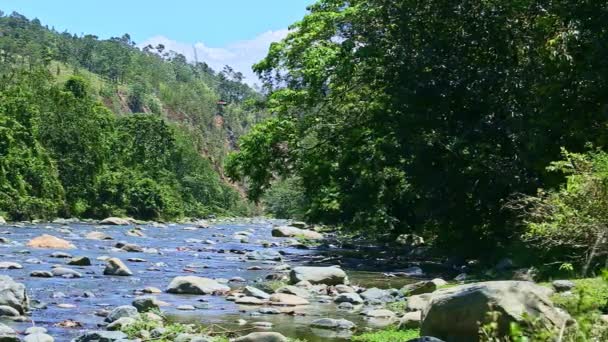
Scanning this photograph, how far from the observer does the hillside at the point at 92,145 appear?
182 ft

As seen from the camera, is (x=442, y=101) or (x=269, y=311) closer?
(x=269, y=311)

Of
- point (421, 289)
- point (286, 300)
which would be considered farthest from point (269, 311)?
point (421, 289)

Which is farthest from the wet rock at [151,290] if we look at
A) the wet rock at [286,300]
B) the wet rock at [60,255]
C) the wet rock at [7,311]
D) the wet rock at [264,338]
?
the wet rock at [60,255]

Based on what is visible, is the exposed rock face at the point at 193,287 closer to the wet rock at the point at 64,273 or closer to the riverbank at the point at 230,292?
the riverbank at the point at 230,292

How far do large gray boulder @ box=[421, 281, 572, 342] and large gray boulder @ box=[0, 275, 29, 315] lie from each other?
576 cm

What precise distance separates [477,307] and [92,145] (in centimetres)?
6093

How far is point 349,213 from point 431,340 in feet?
80.5

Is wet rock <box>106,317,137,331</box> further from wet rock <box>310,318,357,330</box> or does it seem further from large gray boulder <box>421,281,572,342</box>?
large gray boulder <box>421,281,572,342</box>

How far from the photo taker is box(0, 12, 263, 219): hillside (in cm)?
5541

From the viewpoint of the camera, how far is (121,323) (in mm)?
8969

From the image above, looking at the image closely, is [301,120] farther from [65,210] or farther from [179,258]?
[65,210]

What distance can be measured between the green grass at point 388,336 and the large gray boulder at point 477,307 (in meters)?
0.53

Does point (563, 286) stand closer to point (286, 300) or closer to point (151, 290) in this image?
point (286, 300)

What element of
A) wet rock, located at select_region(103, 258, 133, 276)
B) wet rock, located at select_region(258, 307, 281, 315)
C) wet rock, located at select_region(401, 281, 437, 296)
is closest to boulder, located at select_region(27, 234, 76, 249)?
wet rock, located at select_region(103, 258, 133, 276)
